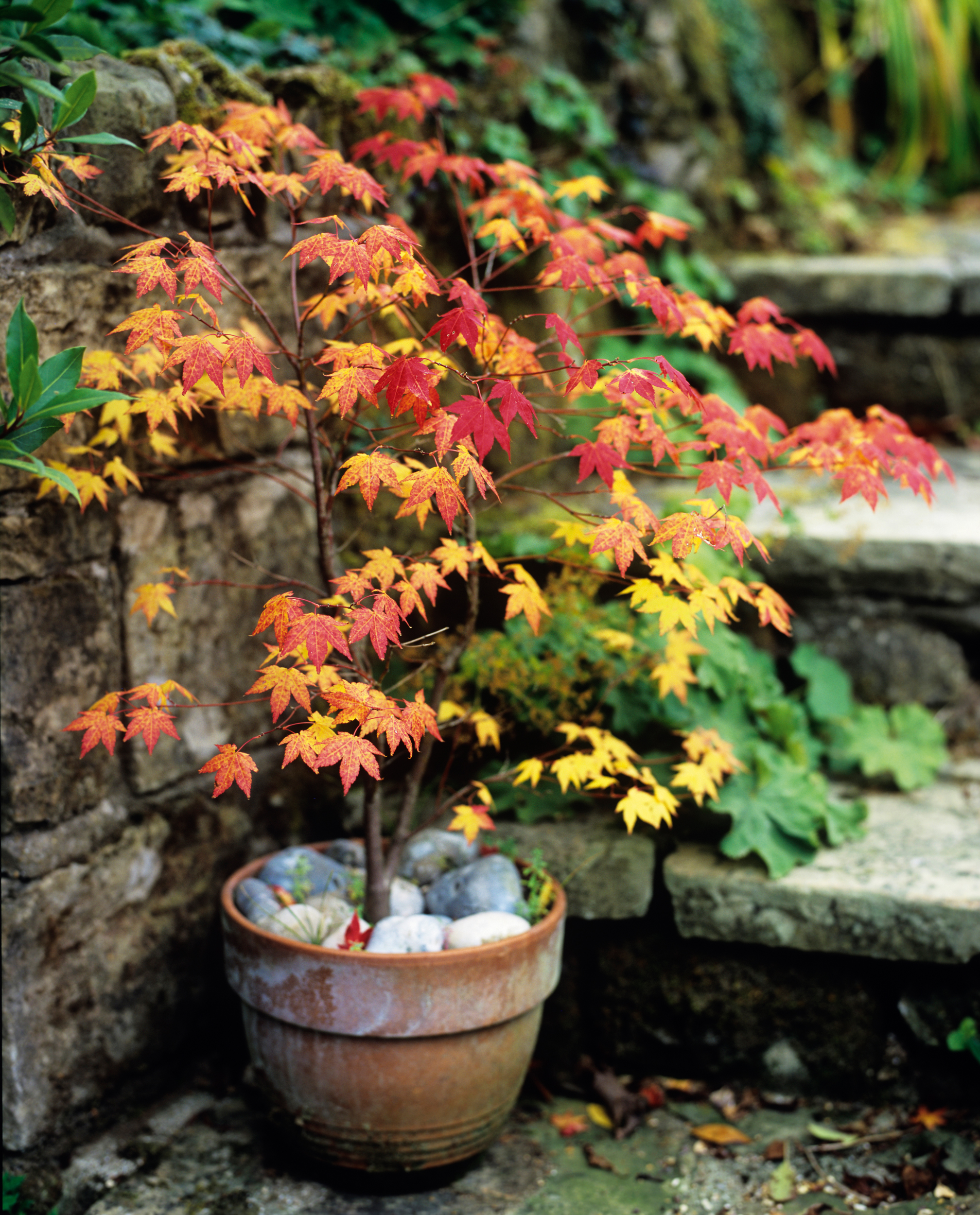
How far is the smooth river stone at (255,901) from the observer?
191 cm

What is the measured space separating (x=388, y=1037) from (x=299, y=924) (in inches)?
11.0

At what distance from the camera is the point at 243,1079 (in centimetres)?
218

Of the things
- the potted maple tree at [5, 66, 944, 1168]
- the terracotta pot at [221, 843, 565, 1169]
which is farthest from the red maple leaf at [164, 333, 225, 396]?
the terracotta pot at [221, 843, 565, 1169]

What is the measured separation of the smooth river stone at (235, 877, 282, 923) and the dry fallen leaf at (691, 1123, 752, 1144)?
96 cm

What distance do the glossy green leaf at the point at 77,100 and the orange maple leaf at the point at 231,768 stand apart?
0.98 meters

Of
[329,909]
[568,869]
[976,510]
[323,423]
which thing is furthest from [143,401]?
[976,510]

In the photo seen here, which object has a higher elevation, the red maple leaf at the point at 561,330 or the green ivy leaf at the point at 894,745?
the red maple leaf at the point at 561,330

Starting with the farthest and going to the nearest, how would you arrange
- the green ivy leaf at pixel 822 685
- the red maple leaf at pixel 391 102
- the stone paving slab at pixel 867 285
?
the stone paving slab at pixel 867 285 → the green ivy leaf at pixel 822 685 → the red maple leaf at pixel 391 102

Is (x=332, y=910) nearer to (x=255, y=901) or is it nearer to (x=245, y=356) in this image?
(x=255, y=901)

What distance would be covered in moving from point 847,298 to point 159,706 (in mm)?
2854

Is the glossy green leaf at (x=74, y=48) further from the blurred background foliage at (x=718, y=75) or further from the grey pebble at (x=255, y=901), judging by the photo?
the grey pebble at (x=255, y=901)

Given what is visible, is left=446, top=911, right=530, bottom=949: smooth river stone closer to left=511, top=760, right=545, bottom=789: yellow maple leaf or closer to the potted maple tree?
the potted maple tree

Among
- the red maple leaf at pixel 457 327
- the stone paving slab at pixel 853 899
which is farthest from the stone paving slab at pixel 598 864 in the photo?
the red maple leaf at pixel 457 327

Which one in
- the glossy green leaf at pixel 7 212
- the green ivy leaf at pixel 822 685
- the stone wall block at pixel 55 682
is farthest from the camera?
the green ivy leaf at pixel 822 685
